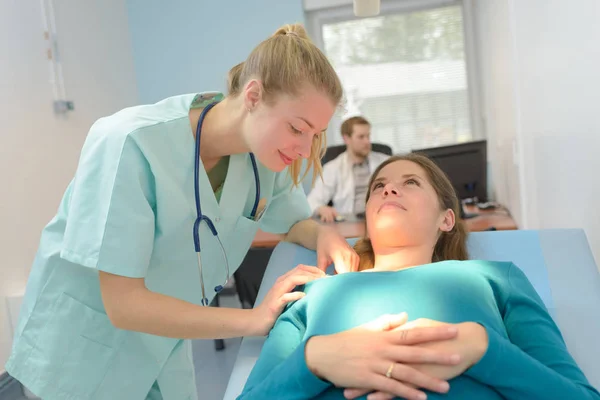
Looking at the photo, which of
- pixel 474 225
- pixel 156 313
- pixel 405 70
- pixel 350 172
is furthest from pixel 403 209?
pixel 405 70

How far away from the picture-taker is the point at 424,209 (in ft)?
4.88

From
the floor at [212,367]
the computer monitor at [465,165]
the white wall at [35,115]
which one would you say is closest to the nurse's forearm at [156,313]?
the floor at [212,367]

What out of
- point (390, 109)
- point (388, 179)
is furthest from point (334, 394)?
point (390, 109)

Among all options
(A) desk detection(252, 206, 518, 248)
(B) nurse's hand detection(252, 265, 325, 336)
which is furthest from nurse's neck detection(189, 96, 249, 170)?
(A) desk detection(252, 206, 518, 248)

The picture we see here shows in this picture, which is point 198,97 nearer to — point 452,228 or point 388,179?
point 388,179

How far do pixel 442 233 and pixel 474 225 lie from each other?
1194mm

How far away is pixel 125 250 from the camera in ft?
3.58

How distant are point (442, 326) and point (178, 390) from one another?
0.72 meters

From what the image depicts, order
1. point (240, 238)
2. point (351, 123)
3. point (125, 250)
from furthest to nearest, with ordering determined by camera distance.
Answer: point (351, 123) → point (240, 238) → point (125, 250)

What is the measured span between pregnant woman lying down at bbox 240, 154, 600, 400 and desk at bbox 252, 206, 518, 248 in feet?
3.58

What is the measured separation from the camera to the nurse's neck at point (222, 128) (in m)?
1.24

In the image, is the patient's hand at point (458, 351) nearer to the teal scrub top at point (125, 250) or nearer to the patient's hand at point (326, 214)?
the teal scrub top at point (125, 250)

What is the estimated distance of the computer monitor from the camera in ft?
10.5

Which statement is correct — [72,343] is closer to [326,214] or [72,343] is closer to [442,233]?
[442,233]
